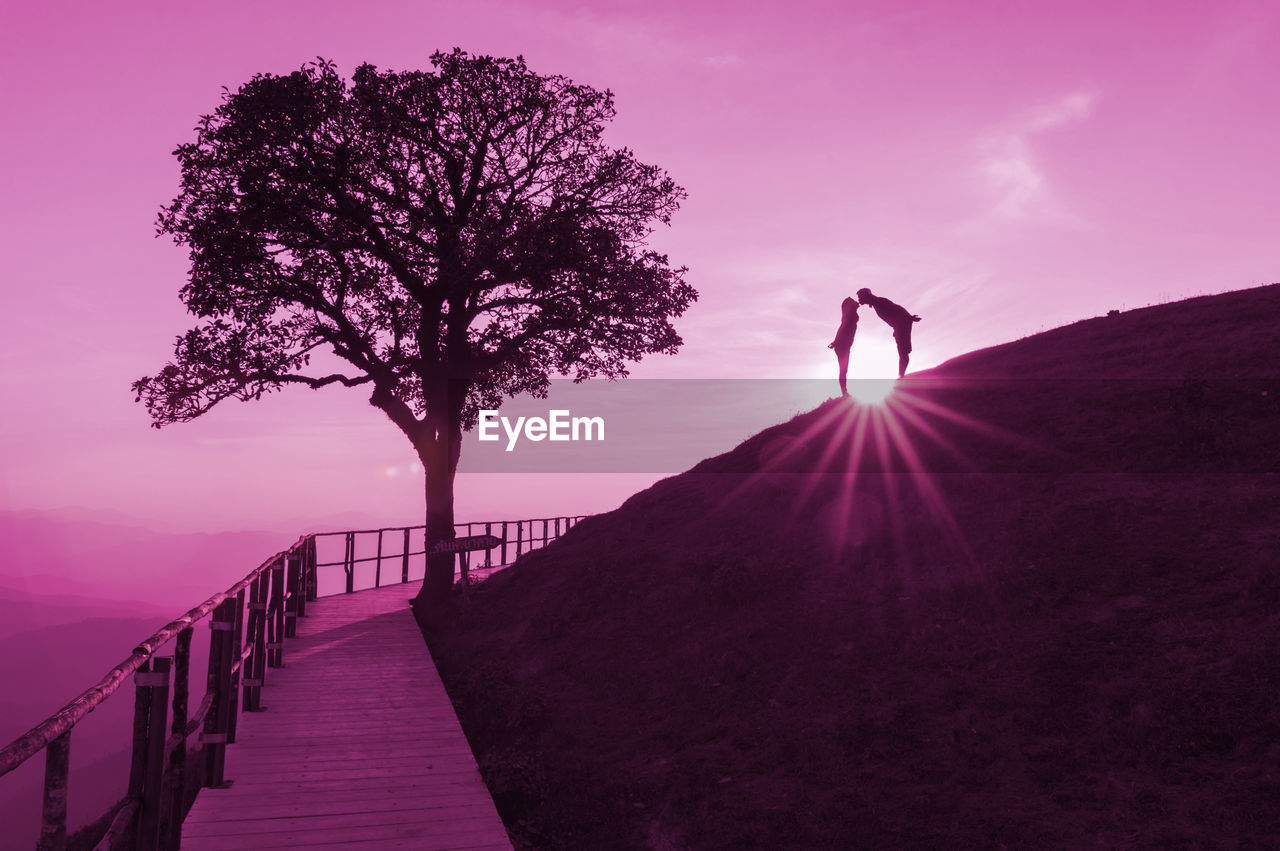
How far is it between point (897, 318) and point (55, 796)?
22072mm

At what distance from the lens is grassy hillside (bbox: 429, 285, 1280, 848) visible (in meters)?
8.46

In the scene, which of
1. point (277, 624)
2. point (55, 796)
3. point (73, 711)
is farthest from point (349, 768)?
point (73, 711)

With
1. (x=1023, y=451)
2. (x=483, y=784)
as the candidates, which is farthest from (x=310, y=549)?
(x=1023, y=451)

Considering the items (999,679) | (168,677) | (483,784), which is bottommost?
(483,784)

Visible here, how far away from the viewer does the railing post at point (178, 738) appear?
6.68 meters

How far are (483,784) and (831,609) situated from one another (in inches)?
229

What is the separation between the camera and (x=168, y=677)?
5.88 m

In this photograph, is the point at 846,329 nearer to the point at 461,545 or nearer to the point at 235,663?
the point at 461,545

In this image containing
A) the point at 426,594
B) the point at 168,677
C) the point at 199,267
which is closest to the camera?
the point at 168,677

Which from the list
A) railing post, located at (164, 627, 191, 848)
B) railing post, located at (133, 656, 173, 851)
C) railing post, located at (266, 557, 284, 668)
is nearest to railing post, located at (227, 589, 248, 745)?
railing post, located at (164, 627, 191, 848)

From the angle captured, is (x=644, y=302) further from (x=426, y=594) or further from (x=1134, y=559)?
(x=1134, y=559)

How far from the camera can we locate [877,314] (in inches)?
925

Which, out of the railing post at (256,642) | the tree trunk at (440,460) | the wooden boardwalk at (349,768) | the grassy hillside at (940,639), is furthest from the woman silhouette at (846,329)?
the railing post at (256,642)

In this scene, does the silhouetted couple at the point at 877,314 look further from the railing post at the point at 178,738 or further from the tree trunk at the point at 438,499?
the railing post at the point at 178,738
